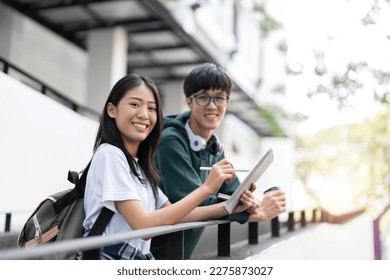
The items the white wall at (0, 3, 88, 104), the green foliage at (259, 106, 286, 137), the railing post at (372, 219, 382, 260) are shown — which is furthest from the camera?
the green foliage at (259, 106, 286, 137)

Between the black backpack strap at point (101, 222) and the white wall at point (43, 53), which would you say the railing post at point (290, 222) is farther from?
the white wall at point (43, 53)

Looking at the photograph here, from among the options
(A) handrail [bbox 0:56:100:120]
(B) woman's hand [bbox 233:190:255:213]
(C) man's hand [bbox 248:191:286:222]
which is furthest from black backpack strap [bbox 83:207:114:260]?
(A) handrail [bbox 0:56:100:120]

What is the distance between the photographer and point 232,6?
1332cm

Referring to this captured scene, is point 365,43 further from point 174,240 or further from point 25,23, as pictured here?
point 25,23

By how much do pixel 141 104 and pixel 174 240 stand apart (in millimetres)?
594

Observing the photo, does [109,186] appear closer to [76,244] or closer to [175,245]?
[76,244]

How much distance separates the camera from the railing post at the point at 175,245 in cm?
198

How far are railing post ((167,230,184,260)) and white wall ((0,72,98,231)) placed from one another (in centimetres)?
236

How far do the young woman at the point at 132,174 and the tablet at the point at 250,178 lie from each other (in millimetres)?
65

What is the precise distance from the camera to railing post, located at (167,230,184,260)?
1984 mm

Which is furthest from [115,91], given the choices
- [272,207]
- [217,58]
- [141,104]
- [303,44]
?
[217,58]

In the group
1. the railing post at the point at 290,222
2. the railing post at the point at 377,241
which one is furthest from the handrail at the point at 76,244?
the railing post at the point at 377,241

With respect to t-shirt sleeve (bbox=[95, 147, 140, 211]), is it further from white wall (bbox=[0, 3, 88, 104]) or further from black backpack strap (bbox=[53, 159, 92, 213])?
white wall (bbox=[0, 3, 88, 104])

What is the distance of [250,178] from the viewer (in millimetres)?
1961
